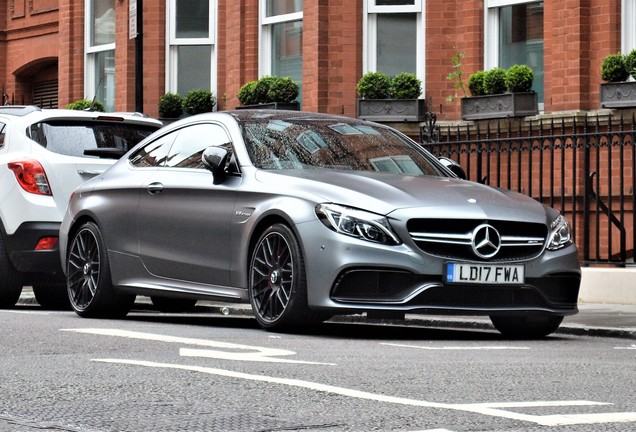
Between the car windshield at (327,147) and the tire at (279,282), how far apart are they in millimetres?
738

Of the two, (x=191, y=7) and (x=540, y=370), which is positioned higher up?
(x=191, y=7)

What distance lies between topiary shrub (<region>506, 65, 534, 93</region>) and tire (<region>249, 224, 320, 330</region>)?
929 centimetres

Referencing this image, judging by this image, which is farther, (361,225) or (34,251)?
(34,251)

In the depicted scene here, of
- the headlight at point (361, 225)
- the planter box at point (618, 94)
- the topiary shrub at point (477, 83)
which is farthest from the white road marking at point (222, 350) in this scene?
the topiary shrub at point (477, 83)

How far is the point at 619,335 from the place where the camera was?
11.2 metres

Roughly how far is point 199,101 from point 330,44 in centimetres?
323

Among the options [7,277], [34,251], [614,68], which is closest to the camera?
[34,251]

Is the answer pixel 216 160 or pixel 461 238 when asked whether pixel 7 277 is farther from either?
pixel 461 238

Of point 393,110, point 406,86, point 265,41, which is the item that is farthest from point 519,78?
point 265,41

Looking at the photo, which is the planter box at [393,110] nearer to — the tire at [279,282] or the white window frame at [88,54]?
the white window frame at [88,54]

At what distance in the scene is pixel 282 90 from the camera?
21938mm

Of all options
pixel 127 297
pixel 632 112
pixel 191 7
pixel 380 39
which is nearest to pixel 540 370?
pixel 127 297

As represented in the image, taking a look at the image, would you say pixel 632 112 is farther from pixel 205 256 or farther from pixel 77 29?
pixel 77 29

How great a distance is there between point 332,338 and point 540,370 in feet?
7.45
